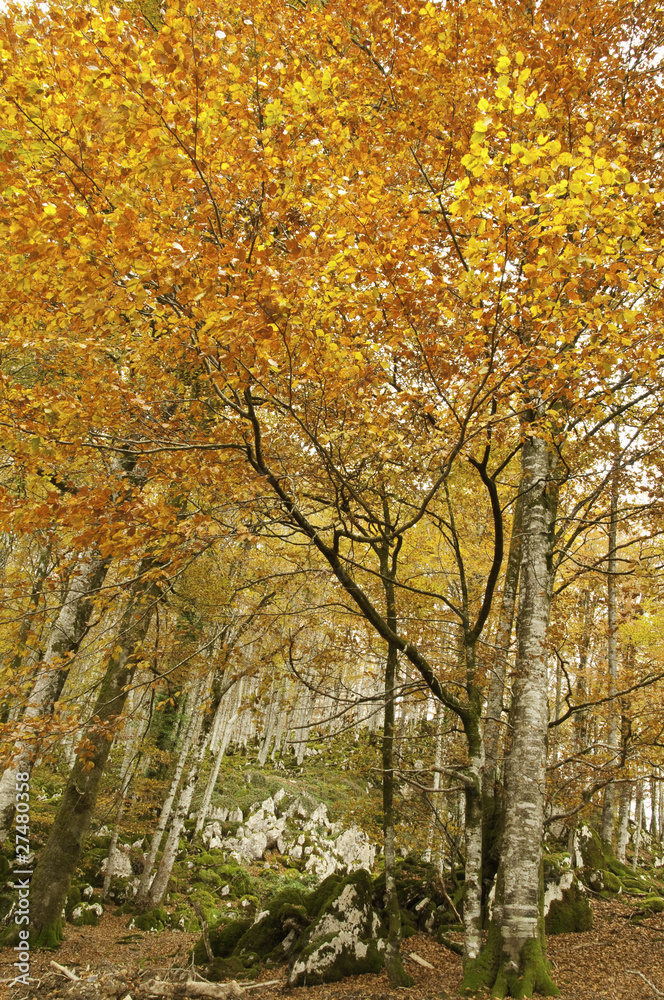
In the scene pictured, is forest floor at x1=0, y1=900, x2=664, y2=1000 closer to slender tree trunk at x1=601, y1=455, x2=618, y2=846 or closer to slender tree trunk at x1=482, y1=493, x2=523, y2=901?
slender tree trunk at x1=482, y1=493, x2=523, y2=901

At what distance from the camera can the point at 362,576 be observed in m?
9.84

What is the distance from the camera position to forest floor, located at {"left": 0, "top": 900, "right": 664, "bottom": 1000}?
554cm

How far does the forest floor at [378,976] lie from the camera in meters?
5.54

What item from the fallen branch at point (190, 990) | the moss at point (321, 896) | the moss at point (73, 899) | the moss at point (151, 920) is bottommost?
the moss at point (151, 920)

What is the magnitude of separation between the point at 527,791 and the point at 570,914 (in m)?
5.50

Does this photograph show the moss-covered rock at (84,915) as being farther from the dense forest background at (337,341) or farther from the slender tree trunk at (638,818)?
the slender tree trunk at (638,818)

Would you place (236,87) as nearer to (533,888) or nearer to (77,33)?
(77,33)

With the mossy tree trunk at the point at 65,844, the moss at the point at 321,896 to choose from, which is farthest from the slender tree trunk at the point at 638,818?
the mossy tree trunk at the point at 65,844

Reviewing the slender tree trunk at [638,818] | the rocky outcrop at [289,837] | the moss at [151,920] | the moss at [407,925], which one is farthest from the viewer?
the slender tree trunk at [638,818]

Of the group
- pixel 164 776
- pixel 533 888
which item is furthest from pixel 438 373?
pixel 164 776

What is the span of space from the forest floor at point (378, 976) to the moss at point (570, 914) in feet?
0.65

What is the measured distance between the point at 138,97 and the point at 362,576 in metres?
7.72

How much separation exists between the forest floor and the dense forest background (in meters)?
0.44

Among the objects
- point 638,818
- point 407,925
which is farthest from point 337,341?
point 638,818
